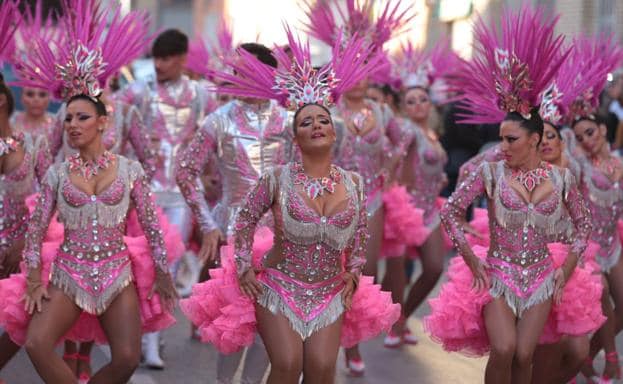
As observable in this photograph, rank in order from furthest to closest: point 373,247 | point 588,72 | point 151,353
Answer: point 373,247 < point 151,353 < point 588,72

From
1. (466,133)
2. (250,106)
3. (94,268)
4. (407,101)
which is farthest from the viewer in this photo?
(466,133)

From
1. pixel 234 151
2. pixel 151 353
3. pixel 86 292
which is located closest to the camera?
pixel 86 292

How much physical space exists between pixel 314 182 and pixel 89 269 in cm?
123

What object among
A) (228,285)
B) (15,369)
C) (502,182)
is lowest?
(15,369)

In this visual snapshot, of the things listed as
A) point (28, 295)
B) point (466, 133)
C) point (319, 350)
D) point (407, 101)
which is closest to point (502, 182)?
point (319, 350)

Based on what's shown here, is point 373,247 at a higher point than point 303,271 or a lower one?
lower

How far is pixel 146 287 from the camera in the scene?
5812 mm

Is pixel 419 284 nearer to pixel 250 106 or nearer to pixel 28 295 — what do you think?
pixel 250 106

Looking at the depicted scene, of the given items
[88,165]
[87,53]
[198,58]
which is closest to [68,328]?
[88,165]

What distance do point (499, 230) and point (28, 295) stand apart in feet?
8.03

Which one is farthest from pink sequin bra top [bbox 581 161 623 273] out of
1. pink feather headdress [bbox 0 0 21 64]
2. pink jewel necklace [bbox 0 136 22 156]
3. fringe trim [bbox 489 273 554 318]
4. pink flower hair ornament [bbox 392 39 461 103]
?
pink feather headdress [bbox 0 0 21 64]

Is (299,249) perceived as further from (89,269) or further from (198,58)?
(198,58)

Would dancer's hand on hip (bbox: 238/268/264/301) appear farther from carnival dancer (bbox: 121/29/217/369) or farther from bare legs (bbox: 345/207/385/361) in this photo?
carnival dancer (bbox: 121/29/217/369)

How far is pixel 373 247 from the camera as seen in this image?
25.8ft
